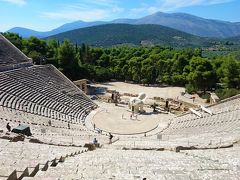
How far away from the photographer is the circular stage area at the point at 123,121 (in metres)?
30.5

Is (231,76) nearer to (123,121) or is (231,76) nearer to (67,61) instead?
(123,121)

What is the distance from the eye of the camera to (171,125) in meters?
32.2

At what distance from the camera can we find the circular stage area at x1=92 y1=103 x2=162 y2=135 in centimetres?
3053

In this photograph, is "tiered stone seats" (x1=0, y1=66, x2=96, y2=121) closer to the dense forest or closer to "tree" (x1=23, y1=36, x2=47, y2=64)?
the dense forest

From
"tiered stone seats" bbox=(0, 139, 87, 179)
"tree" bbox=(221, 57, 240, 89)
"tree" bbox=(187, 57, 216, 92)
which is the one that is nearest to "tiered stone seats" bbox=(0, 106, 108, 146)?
"tiered stone seats" bbox=(0, 139, 87, 179)

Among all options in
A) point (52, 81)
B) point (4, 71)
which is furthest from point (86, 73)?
point (4, 71)

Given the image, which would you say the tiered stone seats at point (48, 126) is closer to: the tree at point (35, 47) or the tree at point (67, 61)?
the tree at point (67, 61)

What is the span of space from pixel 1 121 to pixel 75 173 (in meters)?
14.2

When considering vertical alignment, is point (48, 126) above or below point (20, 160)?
below

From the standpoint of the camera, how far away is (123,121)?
33312 millimetres

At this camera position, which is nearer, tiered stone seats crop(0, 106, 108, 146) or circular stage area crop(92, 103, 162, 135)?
tiered stone seats crop(0, 106, 108, 146)

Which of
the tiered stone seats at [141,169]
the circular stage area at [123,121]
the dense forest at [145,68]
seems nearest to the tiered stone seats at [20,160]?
the tiered stone seats at [141,169]

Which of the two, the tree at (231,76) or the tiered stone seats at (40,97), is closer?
the tiered stone seats at (40,97)

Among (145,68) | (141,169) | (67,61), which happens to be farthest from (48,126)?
(145,68)
